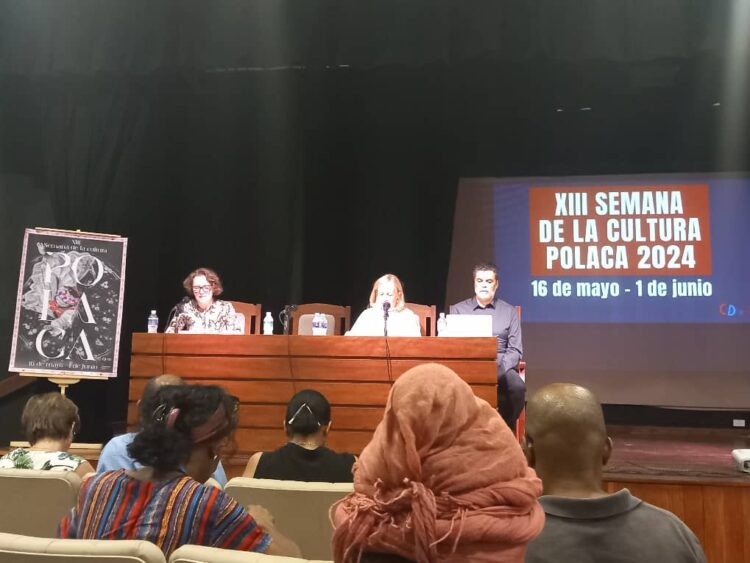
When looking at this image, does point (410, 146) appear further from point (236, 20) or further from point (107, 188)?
point (107, 188)

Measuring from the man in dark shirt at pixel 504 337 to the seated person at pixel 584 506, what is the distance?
10.4ft

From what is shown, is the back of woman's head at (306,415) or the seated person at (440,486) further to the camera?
the back of woman's head at (306,415)

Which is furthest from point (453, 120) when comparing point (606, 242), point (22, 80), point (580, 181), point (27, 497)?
point (27, 497)

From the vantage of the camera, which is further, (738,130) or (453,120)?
(453,120)

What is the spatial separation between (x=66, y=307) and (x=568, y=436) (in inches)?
173

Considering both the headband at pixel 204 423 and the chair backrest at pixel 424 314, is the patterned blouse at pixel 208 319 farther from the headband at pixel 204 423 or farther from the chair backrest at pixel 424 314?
the headband at pixel 204 423

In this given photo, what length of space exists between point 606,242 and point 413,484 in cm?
504

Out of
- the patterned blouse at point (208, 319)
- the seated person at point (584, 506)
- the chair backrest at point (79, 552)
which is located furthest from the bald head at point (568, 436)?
the patterned blouse at point (208, 319)

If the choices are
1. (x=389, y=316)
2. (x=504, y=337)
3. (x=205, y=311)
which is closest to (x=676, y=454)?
(x=504, y=337)

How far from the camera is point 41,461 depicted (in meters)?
2.06

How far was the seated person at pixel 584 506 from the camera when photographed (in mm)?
1076

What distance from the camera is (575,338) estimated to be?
551 cm

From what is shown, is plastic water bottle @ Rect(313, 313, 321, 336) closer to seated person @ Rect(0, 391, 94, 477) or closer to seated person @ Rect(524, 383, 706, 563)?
seated person @ Rect(0, 391, 94, 477)

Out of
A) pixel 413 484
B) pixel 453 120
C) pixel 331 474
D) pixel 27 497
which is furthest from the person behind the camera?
pixel 453 120
